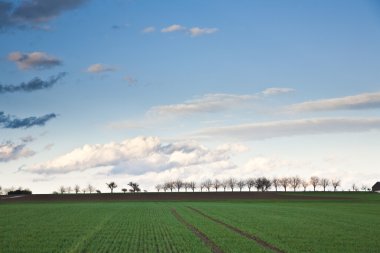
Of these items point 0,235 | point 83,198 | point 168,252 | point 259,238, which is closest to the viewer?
point 168,252

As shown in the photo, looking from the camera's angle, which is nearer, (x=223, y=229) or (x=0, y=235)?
(x=0, y=235)

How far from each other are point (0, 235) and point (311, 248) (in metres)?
21.0

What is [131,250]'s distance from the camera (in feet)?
83.3

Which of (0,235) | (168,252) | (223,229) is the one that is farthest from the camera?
(223,229)

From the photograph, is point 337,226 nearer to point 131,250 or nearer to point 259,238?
point 259,238

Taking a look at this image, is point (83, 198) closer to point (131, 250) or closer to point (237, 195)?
point (237, 195)

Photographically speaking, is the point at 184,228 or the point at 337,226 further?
the point at 337,226

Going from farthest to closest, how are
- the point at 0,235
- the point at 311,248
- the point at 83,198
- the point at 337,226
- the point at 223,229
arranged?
the point at 83,198, the point at 337,226, the point at 223,229, the point at 0,235, the point at 311,248

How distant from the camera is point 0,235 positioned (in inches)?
1329

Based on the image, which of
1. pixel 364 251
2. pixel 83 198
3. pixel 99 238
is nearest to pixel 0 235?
pixel 99 238

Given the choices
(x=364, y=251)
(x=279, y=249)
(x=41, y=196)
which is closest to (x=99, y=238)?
(x=279, y=249)

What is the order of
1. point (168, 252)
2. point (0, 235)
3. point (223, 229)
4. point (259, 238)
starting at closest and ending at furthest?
point (168, 252) → point (259, 238) → point (0, 235) → point (223, 229)

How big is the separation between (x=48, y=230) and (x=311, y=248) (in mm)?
19927

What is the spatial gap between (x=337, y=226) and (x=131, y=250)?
21.6 meters
